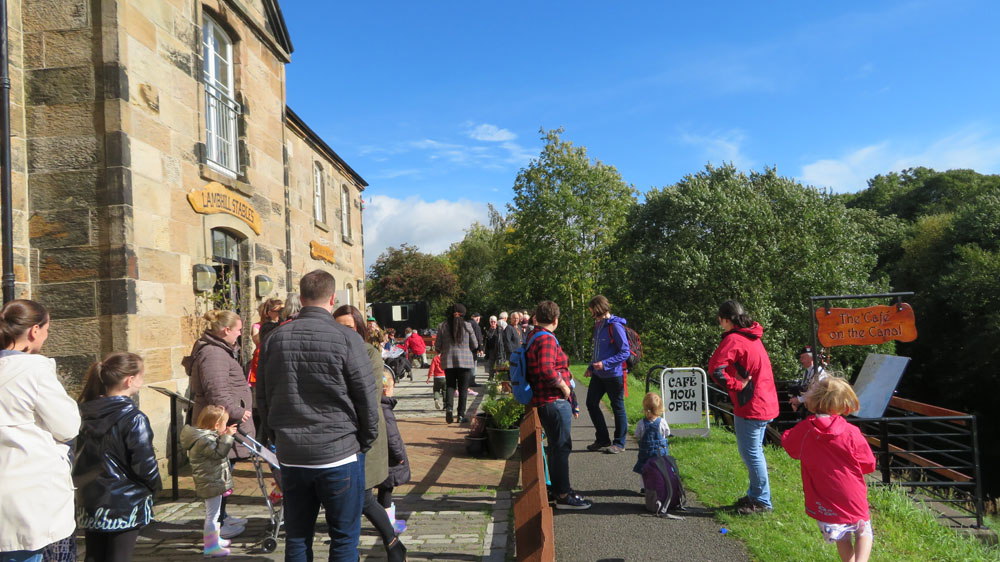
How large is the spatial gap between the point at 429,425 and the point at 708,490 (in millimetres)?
4971

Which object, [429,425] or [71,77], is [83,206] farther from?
[429,425]

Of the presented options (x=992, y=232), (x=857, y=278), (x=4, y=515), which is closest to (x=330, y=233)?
(x=4, y=515)

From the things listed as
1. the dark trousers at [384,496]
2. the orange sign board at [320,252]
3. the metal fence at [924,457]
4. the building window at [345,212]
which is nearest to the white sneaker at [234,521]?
the dark trousers at [384,496]

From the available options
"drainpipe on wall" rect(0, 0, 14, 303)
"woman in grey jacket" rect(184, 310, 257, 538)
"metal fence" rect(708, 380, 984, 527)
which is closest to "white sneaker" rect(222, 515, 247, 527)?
"woman in grey jacket" rect(184, 310, 257, 538)

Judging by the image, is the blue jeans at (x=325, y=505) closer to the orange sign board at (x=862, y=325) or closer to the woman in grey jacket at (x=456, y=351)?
the woman in grey jacket at (x=456, y=351)

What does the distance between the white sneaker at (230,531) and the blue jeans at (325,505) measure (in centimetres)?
170

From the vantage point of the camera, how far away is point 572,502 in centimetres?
536

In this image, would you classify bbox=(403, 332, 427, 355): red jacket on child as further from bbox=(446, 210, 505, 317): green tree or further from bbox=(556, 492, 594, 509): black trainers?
bbox=(446, 210, 505, 317): green tree

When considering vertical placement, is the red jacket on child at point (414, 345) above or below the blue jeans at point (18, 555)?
below

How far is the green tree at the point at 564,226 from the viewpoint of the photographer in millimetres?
36781

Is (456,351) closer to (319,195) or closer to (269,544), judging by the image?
(269,544)

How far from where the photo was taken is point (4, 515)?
8.83 ft

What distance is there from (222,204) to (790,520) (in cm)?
735

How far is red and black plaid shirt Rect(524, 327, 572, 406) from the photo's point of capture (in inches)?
201
